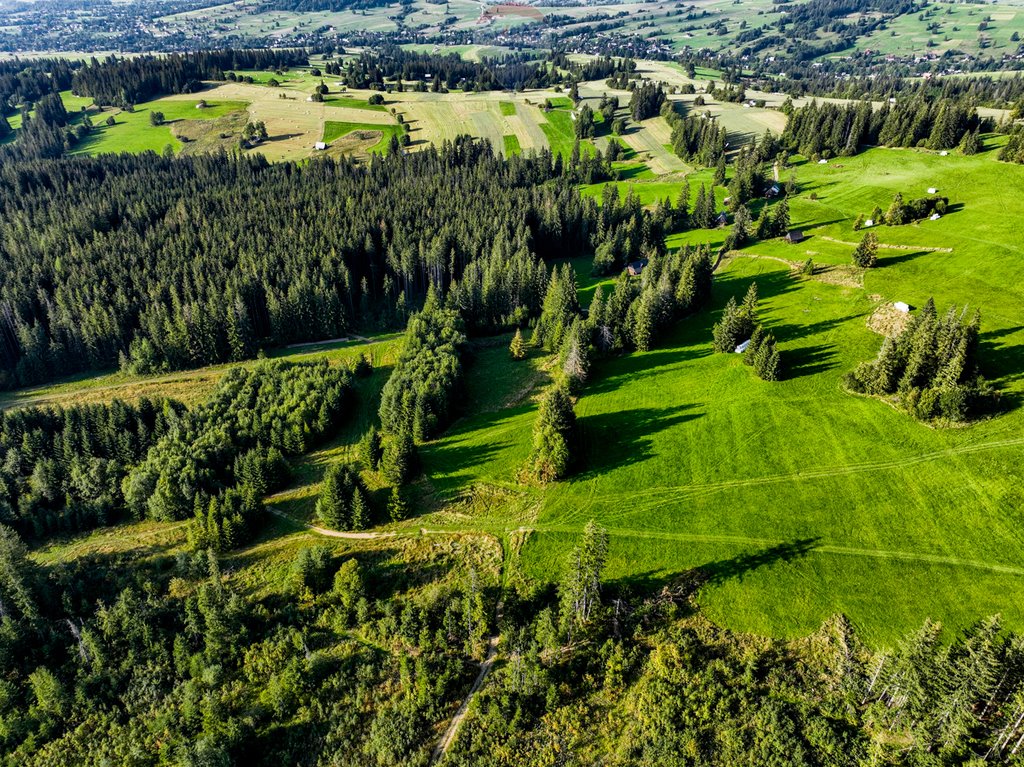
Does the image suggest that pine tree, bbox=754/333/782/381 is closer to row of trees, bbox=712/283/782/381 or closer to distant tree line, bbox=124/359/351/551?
row of trees, bbox=712/283/782/381

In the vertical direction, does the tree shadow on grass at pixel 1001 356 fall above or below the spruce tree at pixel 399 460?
above

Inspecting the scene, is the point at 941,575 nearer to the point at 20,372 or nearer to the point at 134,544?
the point at 134,544

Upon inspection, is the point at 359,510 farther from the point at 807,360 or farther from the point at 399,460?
the point at 807,360

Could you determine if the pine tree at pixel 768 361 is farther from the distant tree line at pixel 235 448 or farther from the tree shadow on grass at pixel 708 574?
the distant tree line at pixel 235 448

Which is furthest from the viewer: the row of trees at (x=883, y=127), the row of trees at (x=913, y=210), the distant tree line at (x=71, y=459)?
the row of trees at (x=883, y=127)

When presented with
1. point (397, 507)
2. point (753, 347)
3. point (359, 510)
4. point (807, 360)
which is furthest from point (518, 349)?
point (359, 510)

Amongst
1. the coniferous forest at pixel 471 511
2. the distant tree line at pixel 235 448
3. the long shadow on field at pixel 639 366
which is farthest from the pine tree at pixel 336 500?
the long shadow on field at pixel 639 366
